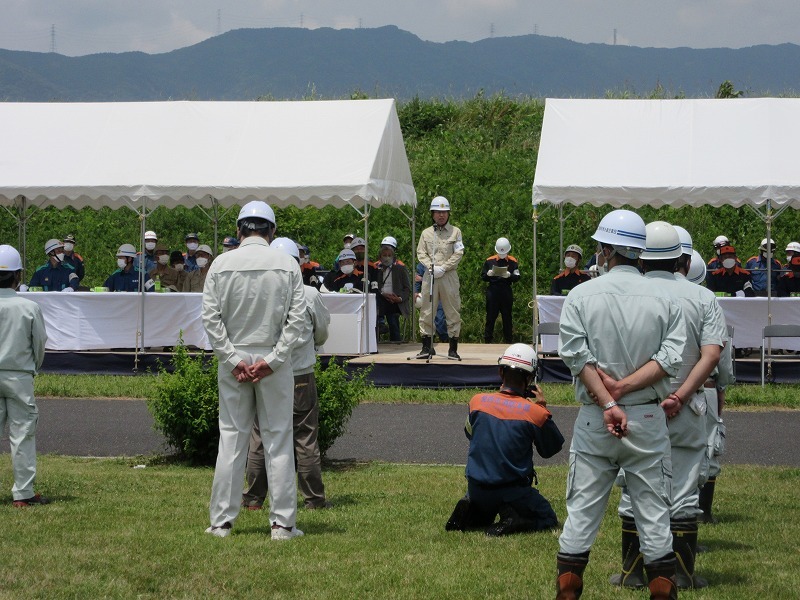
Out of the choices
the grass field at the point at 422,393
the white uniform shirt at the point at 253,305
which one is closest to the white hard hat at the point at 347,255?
the grass field at the point at 422,393

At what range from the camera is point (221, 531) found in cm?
764

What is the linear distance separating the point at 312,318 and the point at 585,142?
10476 mm

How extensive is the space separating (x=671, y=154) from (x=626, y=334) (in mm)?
12567

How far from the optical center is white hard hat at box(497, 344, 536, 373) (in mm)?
7613

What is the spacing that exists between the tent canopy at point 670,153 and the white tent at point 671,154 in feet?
0.05

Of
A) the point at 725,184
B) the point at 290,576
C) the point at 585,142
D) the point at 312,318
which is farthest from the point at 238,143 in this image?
the point at 290,576

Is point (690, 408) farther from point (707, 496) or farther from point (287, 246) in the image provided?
point (287, 246)

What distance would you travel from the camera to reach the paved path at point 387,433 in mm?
11891

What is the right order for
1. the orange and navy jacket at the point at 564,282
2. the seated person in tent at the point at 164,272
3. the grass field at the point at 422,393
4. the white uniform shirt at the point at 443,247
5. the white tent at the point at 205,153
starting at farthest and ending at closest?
the seated person in tent at the point at 164,272 < the white uniform shirt at the point at 443,247 < the orange and navy jacket at the point at 564,282 < the white tent at the point at 205,153 < the grass field at the point at 422,393

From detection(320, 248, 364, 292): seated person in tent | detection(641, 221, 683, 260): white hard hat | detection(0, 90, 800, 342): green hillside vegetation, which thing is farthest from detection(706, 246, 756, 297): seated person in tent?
detection(641, 221, 683, 260): white hard hat

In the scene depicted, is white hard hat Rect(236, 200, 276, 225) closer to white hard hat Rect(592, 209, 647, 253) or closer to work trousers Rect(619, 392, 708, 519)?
white hard hat Rect(592, 209, 647, 253)

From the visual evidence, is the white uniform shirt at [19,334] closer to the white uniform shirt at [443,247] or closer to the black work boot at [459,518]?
the black work boot at [459,518]

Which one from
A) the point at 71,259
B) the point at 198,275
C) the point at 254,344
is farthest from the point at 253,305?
the point at 71,259

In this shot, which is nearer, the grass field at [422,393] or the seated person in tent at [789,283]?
the grass field at [422,393]
